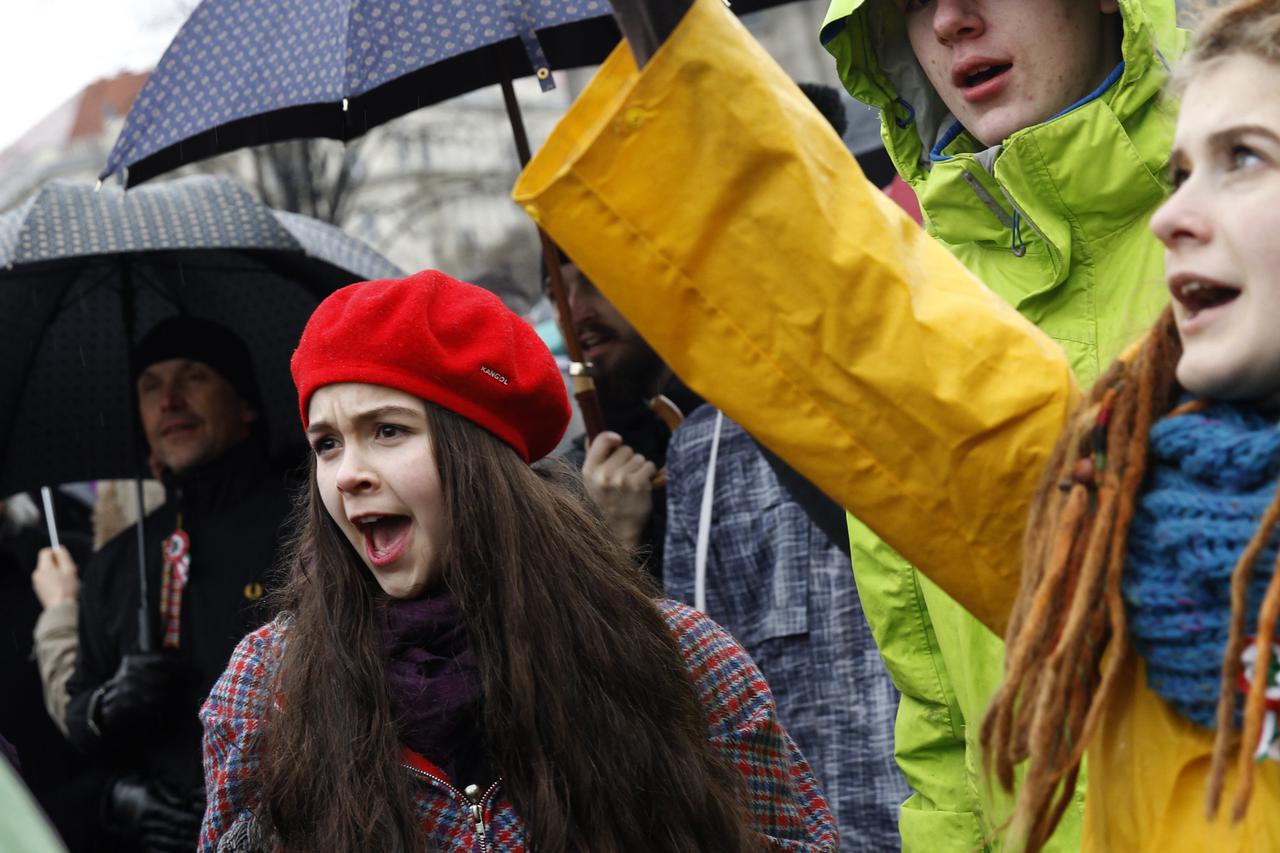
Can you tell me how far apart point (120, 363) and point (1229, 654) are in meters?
4.59

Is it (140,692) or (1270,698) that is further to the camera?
(140,692)

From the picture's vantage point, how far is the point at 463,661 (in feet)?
8.89

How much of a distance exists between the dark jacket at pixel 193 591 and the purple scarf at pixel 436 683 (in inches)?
74.1

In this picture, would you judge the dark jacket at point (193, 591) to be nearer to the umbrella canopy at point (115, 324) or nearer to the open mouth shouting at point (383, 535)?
the umbrella canopy at point (115, 324)

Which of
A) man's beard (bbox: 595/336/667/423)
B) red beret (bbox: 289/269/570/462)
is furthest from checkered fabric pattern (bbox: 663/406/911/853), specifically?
red beret (bbox: 289/269/570/462)

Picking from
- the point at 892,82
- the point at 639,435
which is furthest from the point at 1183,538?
the point at 639,435

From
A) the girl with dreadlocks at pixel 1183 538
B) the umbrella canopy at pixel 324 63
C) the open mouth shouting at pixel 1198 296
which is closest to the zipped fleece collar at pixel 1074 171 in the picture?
the girl with dreadlocks at pixel 1183 538

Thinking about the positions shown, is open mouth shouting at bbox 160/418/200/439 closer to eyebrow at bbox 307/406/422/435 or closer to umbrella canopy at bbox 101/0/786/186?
umbrella canopy at bbox 101/0/786/186

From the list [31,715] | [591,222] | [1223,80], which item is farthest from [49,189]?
[1223,80]

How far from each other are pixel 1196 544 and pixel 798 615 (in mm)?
2222

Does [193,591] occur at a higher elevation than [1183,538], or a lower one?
lower

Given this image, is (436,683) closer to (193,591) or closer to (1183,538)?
(1183,538)

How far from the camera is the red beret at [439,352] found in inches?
111

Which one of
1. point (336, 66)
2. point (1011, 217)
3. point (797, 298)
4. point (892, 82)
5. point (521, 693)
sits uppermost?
point (336, 66)
